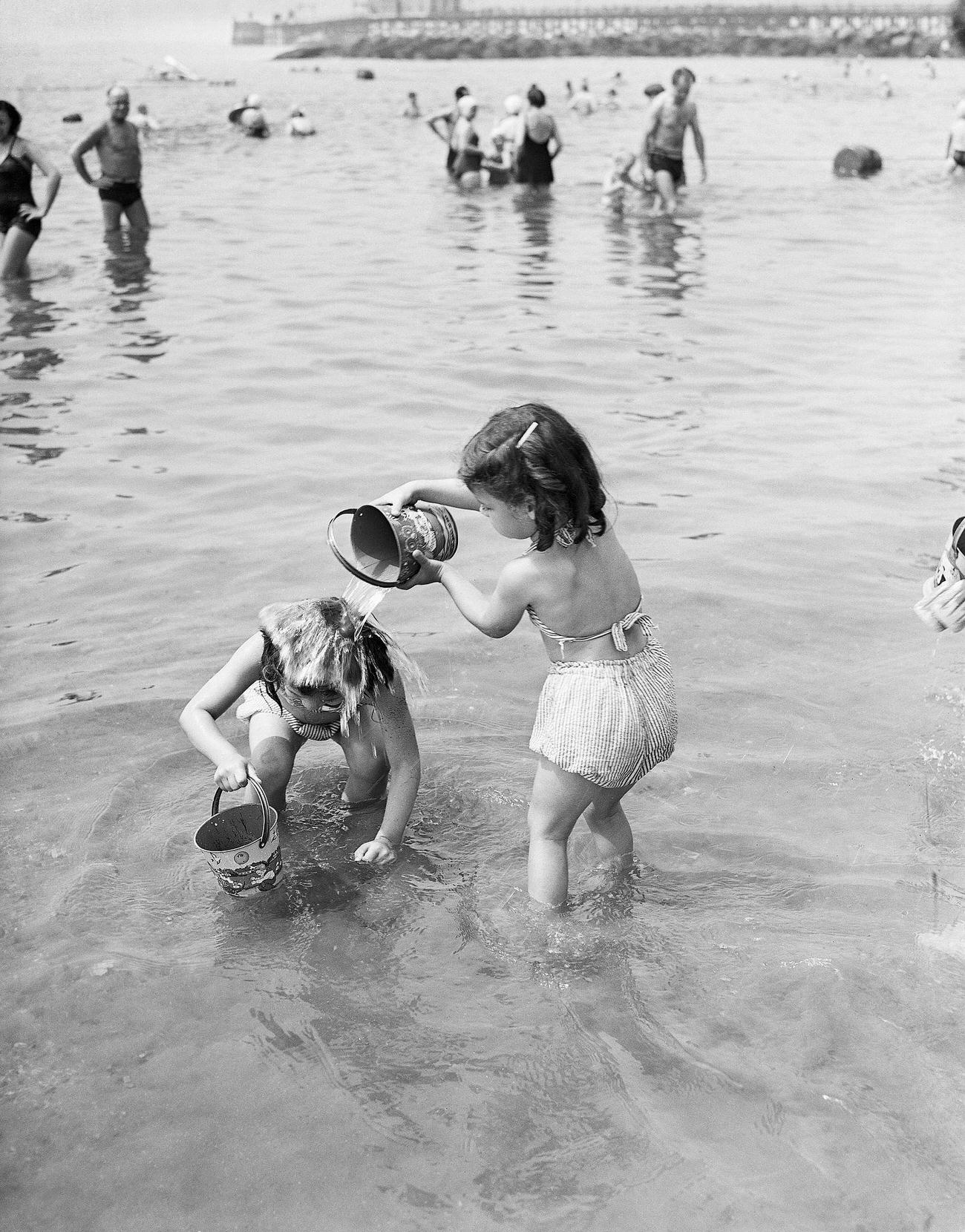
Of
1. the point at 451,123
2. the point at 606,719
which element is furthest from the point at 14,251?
the point at 451,123

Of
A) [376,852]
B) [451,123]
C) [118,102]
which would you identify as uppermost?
[118,102]

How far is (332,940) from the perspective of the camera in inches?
138

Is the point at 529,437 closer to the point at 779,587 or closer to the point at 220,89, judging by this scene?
the point at 779,587

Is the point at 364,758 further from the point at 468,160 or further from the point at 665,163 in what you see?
the point at 468,160

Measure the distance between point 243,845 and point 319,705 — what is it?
18.5 inches

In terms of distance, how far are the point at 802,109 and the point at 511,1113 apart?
120 feet

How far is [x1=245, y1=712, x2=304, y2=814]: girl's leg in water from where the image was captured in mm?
3861

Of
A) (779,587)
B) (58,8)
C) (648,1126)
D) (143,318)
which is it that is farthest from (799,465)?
(143,318)

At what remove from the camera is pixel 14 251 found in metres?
11.5

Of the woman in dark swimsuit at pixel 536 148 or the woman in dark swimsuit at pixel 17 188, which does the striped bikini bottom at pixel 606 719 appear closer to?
the woman in dark swimsuit at pixel 17 188

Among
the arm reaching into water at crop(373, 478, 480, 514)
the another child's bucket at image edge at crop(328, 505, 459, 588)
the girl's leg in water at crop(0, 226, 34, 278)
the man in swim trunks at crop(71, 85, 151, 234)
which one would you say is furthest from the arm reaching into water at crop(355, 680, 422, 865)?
the man in swim trunks at crop(71, 85, 151, 234)

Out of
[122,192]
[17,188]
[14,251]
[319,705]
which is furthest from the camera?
[122,192]

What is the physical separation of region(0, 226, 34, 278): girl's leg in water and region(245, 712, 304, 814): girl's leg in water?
895cm

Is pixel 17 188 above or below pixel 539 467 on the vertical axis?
above
